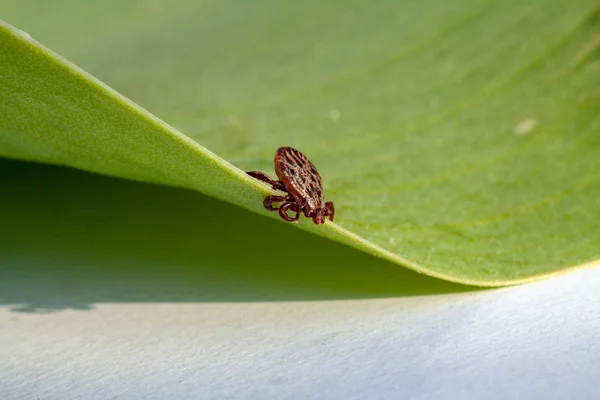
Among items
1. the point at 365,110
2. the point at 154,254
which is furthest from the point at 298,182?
the point at 365,110

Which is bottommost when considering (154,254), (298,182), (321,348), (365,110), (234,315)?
(321,348)

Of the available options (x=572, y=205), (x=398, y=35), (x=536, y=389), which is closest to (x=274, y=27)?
(x=398, y=35)

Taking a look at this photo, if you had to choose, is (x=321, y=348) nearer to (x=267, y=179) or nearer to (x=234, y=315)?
(x=234, y=315)

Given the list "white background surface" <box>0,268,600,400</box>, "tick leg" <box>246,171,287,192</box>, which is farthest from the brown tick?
"white background surface" <box>0,268,600,400</box>

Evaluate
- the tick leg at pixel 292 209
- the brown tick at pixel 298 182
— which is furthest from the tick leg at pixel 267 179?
the tick leg at pixel 292 209

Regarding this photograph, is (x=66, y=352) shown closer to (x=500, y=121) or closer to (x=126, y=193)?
(x=126, y=193)

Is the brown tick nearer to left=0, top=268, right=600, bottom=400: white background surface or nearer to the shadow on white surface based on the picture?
the shadow on white surface
